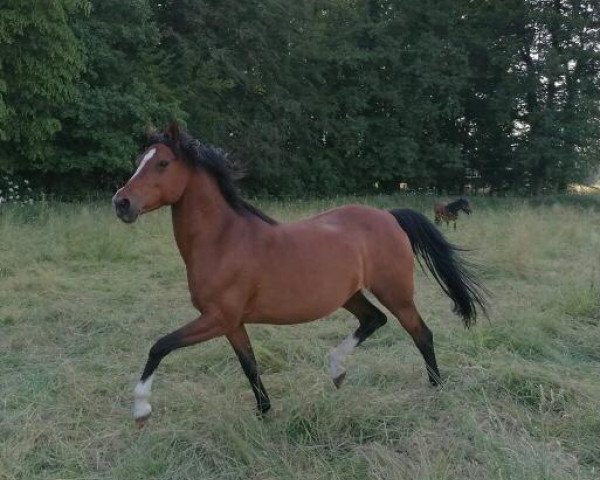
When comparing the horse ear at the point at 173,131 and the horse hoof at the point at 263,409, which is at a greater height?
the horse ear at the point at 173,131

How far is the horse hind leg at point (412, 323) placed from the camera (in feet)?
12.0

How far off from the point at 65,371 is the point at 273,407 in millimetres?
1518

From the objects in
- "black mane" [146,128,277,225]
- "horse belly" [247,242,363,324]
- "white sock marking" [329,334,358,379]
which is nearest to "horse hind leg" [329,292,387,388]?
"white sock marking" [329,334,358,379]

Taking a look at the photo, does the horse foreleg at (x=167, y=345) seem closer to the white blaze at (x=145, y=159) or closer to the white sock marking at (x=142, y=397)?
the white sock marking at (x=142, y=397)

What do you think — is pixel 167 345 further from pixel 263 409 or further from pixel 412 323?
pixel 412 323

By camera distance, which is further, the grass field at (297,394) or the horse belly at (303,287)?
the horse belly at (303,287)

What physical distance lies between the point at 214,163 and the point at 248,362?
3.65 feet

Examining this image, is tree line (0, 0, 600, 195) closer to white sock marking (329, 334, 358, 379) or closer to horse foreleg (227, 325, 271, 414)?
white sock marking (329, 334, 358, 379)

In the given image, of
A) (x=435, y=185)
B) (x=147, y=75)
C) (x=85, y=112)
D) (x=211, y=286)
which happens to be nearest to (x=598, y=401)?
(x=211, y=286)

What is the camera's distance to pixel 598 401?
10.8 feet

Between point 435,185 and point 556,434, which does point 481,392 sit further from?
point 435,185

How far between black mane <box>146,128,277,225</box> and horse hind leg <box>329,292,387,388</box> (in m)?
0.91

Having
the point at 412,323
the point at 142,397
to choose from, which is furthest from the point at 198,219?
the point at 412,323

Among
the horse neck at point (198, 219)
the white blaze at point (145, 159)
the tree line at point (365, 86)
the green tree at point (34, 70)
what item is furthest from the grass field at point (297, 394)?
the tree line at point (365, 86)
